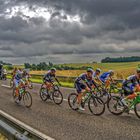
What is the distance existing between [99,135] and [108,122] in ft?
6.24

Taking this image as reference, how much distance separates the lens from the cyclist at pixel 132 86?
12.3 meters

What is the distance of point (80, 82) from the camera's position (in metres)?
14.6

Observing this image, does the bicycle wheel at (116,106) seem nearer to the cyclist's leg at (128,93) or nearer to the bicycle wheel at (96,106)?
the cyclist's leg at (128,93)

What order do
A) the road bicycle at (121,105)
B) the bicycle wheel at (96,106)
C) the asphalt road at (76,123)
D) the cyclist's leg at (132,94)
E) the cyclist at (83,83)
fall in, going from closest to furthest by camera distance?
the asphalt road at (76,123) → the road bicycle at (121,105) → the cyclist's leg at (132,94) → the bicycle wheel at (96,106) → the cyclist at (83,83)

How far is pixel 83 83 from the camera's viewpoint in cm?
1452

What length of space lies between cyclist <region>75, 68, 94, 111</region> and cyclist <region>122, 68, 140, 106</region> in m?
1.61

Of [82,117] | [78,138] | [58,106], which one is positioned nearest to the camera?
[78,138]

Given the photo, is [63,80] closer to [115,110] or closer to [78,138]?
[115,110]

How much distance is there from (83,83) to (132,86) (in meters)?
2.51

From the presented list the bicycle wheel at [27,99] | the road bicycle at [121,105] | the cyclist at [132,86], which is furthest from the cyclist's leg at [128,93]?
the bicycle wheel at [27,99]

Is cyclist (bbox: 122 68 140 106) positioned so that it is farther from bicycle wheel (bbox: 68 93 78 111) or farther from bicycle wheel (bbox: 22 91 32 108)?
bicycle wheel (bbox: 22 91 32 108)

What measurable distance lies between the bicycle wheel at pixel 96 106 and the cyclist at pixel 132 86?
3.06 ft

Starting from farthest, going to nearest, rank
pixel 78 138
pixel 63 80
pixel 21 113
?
pixel 63 80
pixel 21 113
pixel 78 138

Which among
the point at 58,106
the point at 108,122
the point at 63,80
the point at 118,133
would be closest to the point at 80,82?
the point at 58,106
